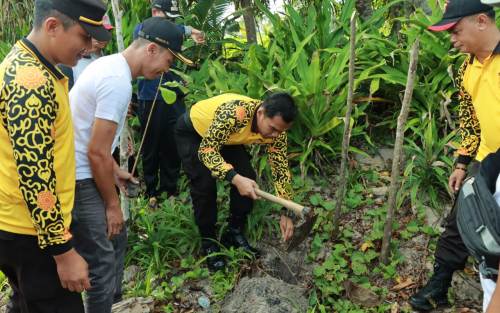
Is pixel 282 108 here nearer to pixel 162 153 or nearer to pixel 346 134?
pixel 346 134

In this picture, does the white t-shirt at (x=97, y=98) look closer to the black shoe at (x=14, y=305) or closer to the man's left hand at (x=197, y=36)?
the black shoe at (x=14, y=305)

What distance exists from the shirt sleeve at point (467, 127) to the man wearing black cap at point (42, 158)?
216cm

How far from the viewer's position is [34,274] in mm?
2037

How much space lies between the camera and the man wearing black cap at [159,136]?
15.2ft

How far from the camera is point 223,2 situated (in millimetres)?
5961

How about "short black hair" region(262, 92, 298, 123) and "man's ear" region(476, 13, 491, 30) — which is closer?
"man's ear" region(476, 13, 491, 30)

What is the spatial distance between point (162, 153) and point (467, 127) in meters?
2.63

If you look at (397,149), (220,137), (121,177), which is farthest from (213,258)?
(397,149)

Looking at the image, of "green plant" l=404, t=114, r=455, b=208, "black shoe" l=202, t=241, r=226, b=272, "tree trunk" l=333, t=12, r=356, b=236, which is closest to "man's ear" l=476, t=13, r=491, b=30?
"tree trunk" l=333, t=12, r=356, b=236

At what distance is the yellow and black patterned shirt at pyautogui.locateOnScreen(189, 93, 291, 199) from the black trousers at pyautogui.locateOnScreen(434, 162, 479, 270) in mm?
1066

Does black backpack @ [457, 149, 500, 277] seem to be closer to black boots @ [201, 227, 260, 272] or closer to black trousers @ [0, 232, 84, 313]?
black trousers @ [0, 232, 84, 313]

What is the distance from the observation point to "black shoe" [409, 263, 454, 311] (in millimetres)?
3246

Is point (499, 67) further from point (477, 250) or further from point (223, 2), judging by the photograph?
point (223, 2)

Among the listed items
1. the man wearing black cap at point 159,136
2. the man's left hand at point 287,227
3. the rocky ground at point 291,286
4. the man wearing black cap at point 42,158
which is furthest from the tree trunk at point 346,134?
the man wearing black cap at point 42,158
